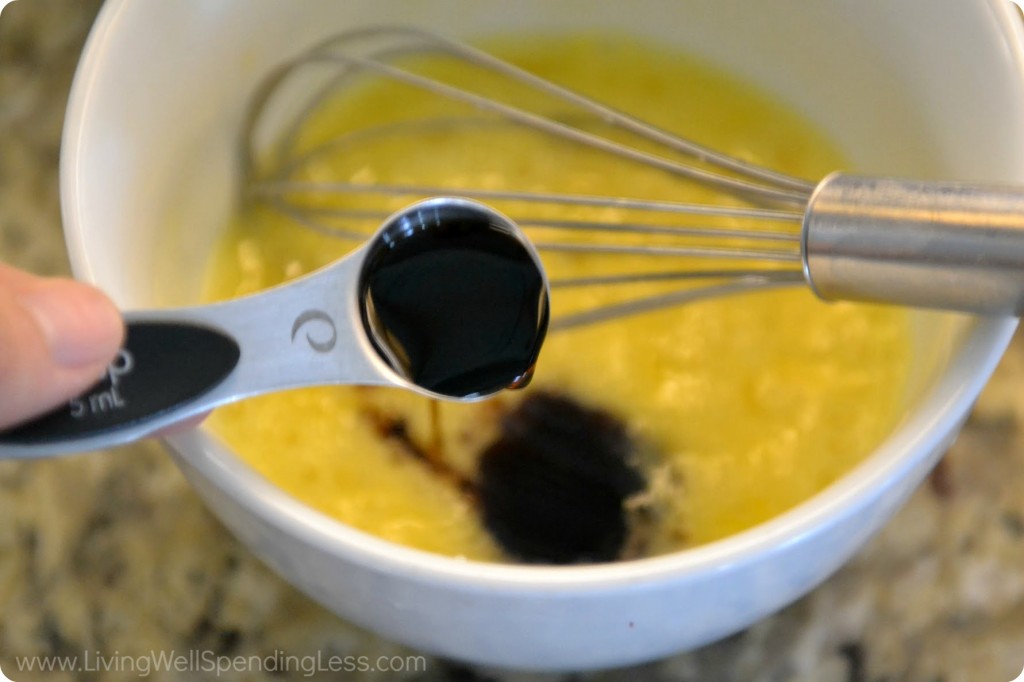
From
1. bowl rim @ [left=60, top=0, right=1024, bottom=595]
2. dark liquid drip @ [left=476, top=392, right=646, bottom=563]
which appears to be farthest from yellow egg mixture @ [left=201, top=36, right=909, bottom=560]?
bowl rim @ [left=60, top=0, right=1024, bottom=595]

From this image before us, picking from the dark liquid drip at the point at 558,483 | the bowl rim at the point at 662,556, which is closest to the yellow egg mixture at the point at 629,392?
the dark liquid drip at the point at 558,483

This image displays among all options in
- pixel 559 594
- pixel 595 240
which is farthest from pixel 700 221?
pixel 559 594

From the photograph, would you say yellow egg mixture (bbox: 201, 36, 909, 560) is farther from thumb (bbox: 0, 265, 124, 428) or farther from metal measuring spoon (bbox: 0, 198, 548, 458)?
thumb (bbox: 0, 265, 124, 428)

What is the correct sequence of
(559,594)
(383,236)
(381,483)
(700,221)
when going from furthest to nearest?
(700,221) < (381,483) < (383,236) < (559,594)

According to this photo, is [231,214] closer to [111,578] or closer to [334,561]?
[111,578]

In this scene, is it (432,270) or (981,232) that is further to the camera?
(432,270)

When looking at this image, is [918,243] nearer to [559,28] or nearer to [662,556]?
[662,556]

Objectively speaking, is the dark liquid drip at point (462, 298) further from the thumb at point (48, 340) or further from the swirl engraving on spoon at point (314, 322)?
the thumb at point (48, 340)
